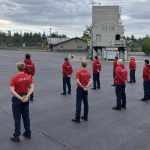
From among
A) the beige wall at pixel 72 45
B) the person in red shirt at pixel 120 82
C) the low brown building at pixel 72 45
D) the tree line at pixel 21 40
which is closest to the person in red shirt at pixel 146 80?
the person in red shirt at pixel 120 82

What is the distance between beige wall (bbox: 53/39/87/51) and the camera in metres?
120

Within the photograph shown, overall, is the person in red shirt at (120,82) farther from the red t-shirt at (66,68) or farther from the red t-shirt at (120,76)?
the red t-shirt at (66,68)

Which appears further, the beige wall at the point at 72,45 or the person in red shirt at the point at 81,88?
the beige wall at the point at 72,45

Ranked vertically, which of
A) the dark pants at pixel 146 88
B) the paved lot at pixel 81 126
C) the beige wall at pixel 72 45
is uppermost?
the beige wall at pixel 72 45

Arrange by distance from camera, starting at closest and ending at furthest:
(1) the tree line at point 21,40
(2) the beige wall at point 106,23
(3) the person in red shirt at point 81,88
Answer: (3) the person in red shirt at point 81,88
(2) the beige wall at point 106,23
(1) the tree line at point 21,40

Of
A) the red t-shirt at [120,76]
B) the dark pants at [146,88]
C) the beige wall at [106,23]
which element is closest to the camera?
the red t-shirt at [120,76]

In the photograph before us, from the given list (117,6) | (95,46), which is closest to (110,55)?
(95,46)

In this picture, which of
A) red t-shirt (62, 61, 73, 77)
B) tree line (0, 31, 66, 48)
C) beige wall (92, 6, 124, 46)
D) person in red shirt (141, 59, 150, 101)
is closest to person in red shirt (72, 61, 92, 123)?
person in red shirt (141, 59, 150, 101)

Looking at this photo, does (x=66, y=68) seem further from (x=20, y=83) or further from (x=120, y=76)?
(x=20, y=83)

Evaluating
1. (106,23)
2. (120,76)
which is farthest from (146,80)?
(106,23)

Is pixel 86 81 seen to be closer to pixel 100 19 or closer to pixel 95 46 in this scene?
pixel 95 46

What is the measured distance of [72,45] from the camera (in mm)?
121062

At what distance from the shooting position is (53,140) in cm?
914

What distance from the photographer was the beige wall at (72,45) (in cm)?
12019
